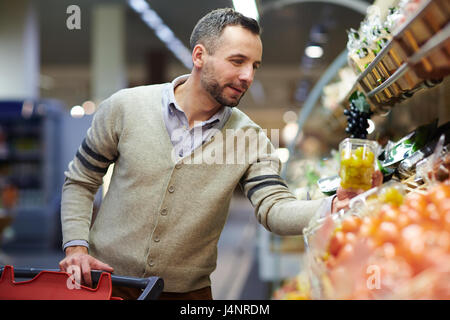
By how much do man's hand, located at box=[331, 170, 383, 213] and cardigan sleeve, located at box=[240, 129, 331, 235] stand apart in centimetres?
2

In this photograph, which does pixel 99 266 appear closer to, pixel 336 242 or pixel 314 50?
pixel 336 242

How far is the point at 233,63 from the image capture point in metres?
1.75

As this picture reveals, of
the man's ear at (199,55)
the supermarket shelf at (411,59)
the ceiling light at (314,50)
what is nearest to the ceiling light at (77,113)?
the ceiling light at (314,50)

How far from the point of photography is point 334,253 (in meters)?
1.23

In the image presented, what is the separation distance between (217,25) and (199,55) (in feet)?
0.43

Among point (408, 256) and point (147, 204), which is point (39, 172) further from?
point (408, 256)

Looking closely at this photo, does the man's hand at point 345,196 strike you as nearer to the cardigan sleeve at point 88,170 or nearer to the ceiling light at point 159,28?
the cardigan sleeve at point 88,170

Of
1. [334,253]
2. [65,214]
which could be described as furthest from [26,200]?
[334,253]

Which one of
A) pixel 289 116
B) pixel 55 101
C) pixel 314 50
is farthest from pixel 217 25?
pixel 289 116

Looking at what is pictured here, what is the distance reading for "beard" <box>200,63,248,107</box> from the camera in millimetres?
1784

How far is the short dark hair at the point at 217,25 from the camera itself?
1.79 metres

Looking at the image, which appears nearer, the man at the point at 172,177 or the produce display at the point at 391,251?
the produce display at the point at 391,251

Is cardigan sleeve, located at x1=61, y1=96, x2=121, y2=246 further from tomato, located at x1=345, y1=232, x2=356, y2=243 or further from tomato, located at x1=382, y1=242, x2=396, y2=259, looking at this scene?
tomato, located at x1=382, y1=242, x2=396, y2=259

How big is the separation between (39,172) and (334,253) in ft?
28.6
